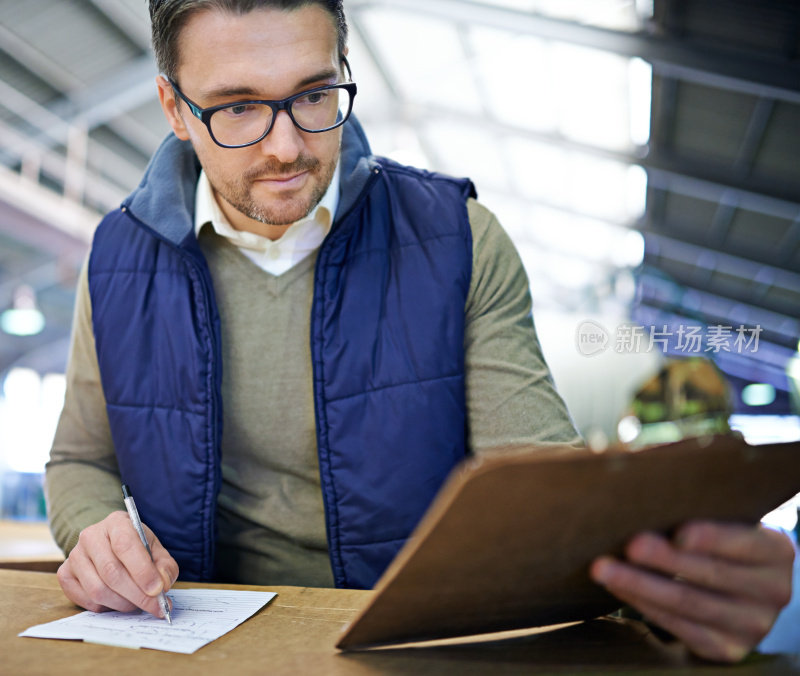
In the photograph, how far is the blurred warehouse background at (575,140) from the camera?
4344 mm

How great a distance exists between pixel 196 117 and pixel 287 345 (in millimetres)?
395

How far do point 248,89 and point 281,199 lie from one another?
0.17 metres

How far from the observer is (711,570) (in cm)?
55

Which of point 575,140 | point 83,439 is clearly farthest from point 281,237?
point 575,140

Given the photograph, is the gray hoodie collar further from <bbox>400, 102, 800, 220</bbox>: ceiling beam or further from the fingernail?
<bbox>400, 102, 800, 220</bbox>: ceiling beam

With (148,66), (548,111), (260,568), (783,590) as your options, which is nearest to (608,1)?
(548,111)

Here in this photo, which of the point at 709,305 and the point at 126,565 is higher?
the point at 709,305

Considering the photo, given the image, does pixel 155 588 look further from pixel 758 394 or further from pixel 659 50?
pixel 758 394

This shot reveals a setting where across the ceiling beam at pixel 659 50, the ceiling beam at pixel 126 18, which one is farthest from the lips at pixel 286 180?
the ceiling beam at pixel 126 18

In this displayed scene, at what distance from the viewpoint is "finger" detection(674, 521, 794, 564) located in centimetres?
55

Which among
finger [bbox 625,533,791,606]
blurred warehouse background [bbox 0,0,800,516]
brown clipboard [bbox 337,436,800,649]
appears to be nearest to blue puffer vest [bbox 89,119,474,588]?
brown clipboard [bbox 337,436,800,649]

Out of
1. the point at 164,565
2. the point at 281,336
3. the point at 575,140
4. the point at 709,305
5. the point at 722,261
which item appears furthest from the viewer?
the point at 709,305

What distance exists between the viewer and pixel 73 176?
6570 mm

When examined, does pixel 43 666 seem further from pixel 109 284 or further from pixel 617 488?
pixel 109 284
